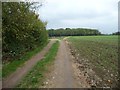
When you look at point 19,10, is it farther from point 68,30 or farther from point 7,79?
point 68,30

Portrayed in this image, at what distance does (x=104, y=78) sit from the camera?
19578 mm

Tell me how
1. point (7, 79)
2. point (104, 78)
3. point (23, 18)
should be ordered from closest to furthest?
point (7, 79) < point (104, 78) < point (23, 18)

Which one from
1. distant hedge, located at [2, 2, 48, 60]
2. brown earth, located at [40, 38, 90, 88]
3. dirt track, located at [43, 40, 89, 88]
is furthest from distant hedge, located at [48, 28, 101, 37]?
dirt track, located at [43, 40, 89, 88]

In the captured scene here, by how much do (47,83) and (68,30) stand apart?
178319mm

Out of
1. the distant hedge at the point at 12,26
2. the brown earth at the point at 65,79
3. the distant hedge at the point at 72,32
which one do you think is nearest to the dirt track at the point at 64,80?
the brown earth at the point at 65,79

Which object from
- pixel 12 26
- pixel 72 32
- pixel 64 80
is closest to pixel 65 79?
pixel 64 80

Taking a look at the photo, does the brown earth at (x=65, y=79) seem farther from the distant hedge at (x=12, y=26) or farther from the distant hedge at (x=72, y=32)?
the distant hedge at (x=72, y=32)

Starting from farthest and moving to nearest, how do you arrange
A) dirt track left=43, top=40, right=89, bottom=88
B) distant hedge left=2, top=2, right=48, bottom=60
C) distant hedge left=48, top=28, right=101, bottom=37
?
1. distant hedge left=48, top=28, right=101, bottom=37
2. distant hedge left=2, top=2, right=48, bottom=60
3. dirt track left=43, top=40, right=89, bottom=88

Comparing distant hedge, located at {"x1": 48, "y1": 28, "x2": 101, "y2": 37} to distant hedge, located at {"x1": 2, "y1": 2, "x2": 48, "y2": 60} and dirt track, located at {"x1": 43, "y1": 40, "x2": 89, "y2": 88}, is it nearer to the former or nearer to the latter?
distant hedge, located at {"x1": 2, "y1": 2, "x2": 48, "y2": 60}

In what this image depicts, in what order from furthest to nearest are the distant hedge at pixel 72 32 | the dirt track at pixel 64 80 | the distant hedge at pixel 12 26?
the distant hedge at pixel 72 32
the distant hedge at pixel 12 26
the dirt track at pixel 64 80

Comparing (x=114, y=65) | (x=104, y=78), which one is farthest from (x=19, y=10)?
(x=104, y=78)

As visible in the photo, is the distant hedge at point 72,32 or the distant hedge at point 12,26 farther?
the distant hedge at point 72,32

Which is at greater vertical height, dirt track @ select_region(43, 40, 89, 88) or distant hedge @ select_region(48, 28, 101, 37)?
distant hedge @ select_region(48, 28, 101, 37)

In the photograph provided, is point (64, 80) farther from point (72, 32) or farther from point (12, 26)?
point (72, 32)
